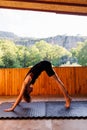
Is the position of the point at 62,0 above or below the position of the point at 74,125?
above

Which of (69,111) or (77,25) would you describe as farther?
(77,25)

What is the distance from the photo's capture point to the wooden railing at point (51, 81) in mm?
6570

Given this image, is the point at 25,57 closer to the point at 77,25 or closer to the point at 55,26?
the point at 55,26

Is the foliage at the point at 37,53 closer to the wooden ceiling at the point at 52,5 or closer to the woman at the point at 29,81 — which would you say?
the wooden ceiling at the point at 52,5

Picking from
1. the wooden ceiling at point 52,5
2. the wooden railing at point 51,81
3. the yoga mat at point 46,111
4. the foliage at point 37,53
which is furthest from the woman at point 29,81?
the foliage at point 37,53

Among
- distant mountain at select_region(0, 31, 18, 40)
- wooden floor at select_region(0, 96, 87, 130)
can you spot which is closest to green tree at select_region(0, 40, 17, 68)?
distant mountain at select_region(0, 31, 18, 40)

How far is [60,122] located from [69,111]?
0.70 m

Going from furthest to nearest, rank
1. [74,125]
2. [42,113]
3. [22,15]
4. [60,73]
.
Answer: [22,15] < [60,73] < [42,113] < [74,125]

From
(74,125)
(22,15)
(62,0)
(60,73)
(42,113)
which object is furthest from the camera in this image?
(22,15)

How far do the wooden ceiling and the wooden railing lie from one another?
160cm

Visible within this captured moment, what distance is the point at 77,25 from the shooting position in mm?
7254

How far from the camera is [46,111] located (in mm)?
4602

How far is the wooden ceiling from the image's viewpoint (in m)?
6.25

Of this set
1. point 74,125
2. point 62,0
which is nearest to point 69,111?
point 74,125
